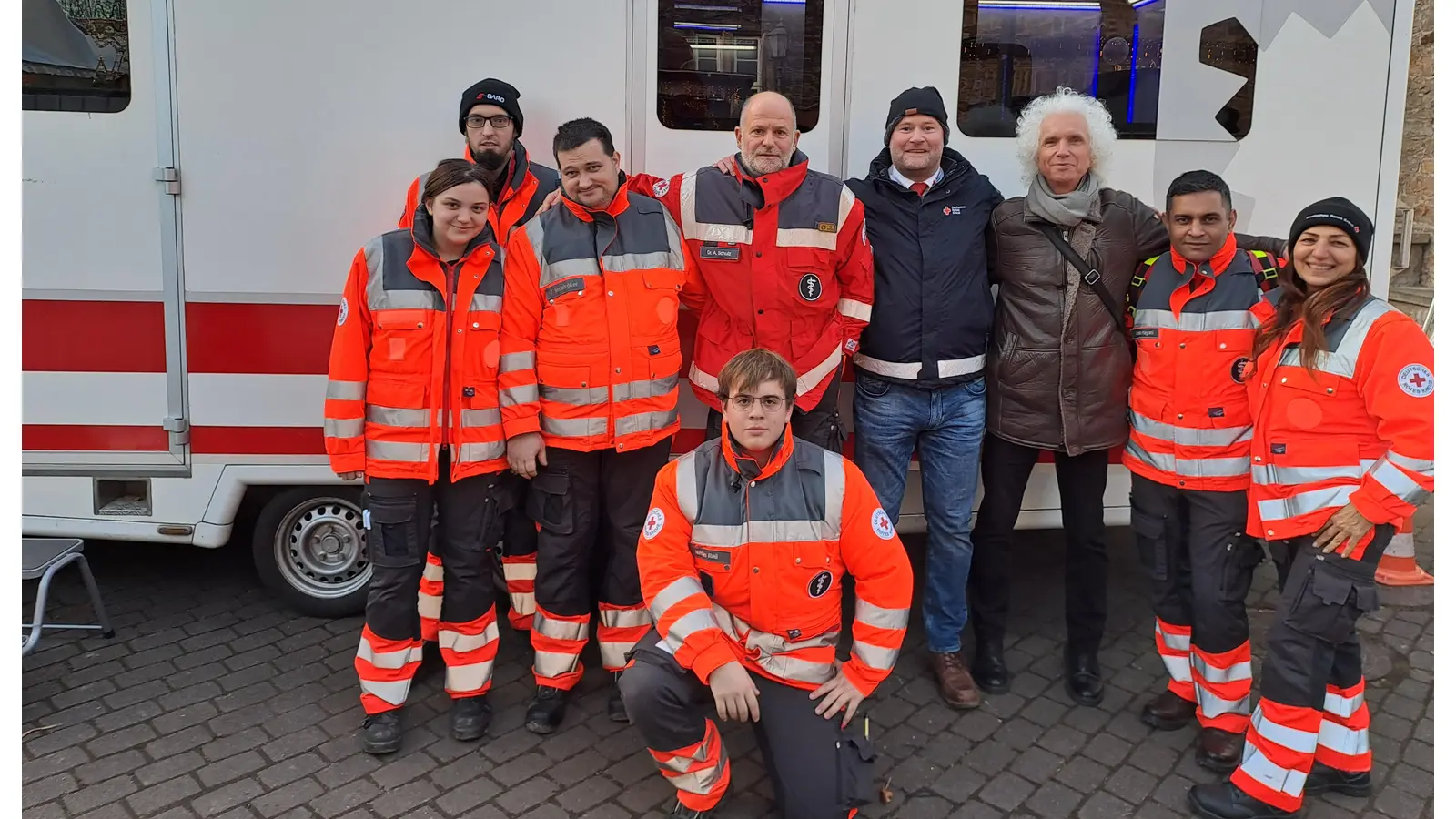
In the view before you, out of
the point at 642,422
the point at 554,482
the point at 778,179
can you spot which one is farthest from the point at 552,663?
the point at 778,179

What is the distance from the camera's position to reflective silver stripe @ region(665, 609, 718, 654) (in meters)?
2.86

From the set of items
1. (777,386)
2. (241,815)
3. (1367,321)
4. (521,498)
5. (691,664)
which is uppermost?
(1367,321)

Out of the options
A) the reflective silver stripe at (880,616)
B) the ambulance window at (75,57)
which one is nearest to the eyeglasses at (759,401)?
the reflective silver stripe at (880,616)

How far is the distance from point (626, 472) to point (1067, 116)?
6.83 feet

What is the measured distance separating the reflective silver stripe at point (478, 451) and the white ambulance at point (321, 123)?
3.09 ft

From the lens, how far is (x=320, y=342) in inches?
158

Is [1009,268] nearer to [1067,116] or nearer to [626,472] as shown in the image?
[1067,116]

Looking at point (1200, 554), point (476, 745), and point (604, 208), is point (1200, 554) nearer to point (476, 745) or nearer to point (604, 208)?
point (604, 208)

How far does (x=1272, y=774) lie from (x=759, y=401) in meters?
2.01

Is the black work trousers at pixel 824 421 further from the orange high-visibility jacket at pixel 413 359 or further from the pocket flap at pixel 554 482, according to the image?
the orange high-visibility jacket at pixel 413 359

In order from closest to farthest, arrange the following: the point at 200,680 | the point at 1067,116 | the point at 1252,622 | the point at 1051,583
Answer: the point at 1067,116
the point at 200,680
the point at 1252,622
the point at 1051,583

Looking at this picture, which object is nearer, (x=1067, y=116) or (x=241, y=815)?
(x=241, y=815)

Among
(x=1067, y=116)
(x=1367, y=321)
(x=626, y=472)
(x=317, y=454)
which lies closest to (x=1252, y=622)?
(x=1367, y=321)

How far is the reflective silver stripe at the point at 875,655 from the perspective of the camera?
2943mm
